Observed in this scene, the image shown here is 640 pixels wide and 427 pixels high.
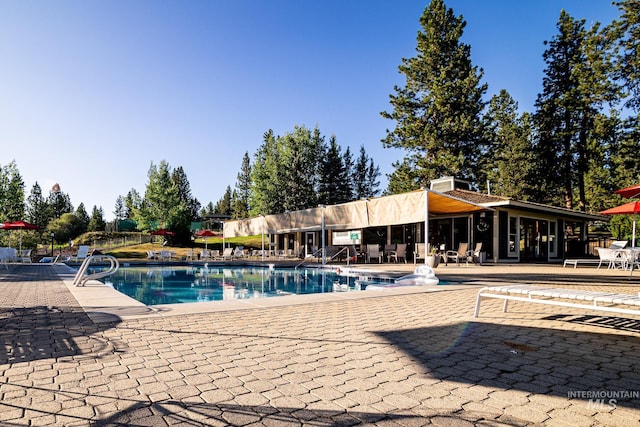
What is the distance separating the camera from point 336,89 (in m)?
Result: 21.5

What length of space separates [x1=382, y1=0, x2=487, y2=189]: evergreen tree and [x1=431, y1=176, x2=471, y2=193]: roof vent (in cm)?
172

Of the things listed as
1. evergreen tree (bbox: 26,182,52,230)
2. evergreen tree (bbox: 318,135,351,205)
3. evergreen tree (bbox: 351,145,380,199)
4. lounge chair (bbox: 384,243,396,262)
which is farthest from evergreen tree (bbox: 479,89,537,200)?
evergreen tree (bbox: 26,182,52,230)

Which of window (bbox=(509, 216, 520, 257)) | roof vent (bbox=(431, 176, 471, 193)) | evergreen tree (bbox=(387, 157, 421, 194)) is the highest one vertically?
evergreen tree (bbox=(387, 157, 421, 194))

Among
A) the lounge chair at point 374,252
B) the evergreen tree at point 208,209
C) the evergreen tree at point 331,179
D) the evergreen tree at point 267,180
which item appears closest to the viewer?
the lounge chair at point 374,252

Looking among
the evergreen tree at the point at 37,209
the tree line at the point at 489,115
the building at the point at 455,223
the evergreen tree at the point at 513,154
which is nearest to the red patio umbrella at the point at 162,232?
the building at the point at 455,223

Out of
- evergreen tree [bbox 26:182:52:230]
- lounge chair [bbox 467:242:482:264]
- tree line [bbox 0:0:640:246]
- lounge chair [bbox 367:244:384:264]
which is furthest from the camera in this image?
evergreen tree [bbox 26:182:52:230]

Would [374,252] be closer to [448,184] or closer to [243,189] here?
[448,184]

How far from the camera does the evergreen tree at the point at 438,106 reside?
2511cm

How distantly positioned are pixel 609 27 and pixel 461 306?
24981mm

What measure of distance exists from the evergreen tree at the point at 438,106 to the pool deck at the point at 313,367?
21.8 metres

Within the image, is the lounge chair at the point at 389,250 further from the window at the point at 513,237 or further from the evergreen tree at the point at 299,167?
the evergreen tree at the point at 299,167

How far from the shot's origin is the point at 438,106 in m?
25.2

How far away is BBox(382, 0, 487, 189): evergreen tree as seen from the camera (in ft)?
82.4

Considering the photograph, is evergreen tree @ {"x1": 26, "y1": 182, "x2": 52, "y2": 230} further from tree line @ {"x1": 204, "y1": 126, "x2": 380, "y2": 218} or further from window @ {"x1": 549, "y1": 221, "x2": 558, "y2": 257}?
window @ {"x1": 549, "y1": 221, "x2": 558, "y2": 257}
